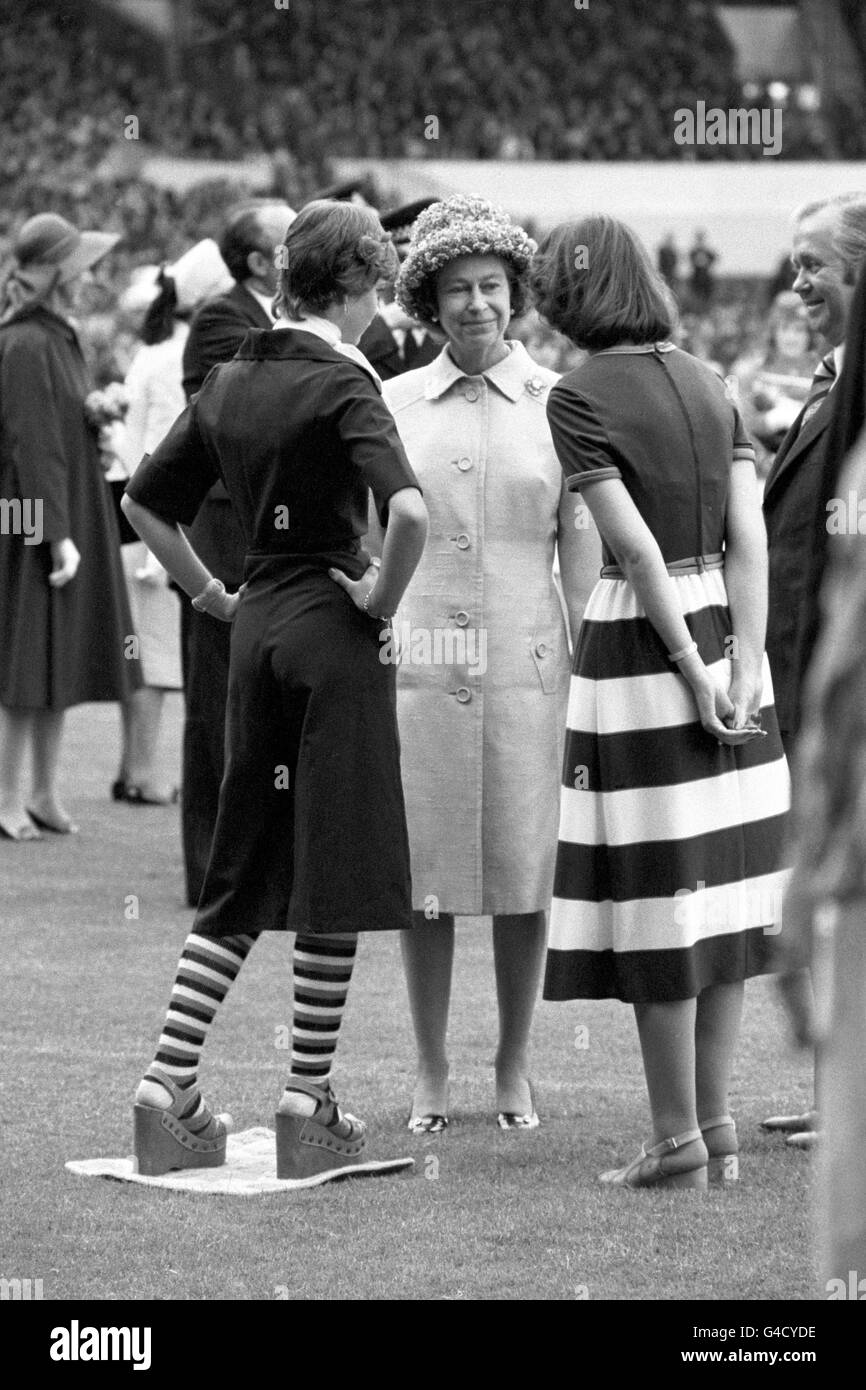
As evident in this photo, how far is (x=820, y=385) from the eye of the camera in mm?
4727

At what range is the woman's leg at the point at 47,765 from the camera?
29.0 feet

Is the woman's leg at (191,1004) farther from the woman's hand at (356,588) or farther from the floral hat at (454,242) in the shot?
the floral hat at (454,242)

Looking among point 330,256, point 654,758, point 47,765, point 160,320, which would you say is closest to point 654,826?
point 654,758

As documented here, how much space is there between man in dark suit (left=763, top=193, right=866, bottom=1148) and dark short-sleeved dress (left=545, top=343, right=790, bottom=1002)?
0.27 m

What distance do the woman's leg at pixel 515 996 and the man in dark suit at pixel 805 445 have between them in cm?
55

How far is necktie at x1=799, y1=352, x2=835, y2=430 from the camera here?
4676mm

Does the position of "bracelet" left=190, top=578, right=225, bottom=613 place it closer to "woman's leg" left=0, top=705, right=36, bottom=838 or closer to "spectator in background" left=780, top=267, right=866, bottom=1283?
"spectator in background" left=780, top=267, right=866, bottom=1283

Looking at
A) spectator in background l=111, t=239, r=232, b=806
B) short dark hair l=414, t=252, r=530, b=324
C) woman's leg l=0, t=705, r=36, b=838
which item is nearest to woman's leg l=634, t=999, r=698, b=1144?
short dark hair l=414, t=252, r=530, b=324

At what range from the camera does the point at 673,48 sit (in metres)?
38.4

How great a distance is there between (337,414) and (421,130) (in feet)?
104

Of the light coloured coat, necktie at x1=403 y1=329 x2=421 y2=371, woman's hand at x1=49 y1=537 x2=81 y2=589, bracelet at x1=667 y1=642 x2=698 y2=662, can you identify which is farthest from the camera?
woman's hand at x1=49 y1=537 x2=81 y2=589

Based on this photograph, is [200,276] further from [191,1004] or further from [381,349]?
[191,1004]

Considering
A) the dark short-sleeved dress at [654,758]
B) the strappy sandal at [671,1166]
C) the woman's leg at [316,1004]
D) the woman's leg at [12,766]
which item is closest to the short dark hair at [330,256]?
the dark short-sleeved dress at [654,758]
